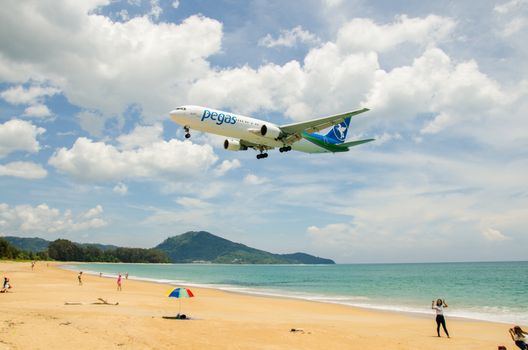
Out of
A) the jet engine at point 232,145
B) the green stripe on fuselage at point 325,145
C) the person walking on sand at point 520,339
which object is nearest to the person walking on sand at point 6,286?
the jet engine at point 232,145

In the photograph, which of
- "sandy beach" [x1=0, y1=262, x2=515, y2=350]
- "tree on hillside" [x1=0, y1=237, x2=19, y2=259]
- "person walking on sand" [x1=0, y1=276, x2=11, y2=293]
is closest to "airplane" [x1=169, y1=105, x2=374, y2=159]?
"sandy beach" [x1=0, y1=262, x2=515, y2=350]

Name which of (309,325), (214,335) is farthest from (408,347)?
(214,335)

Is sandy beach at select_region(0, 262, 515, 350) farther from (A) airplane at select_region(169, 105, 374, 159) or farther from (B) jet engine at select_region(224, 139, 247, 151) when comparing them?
(B) jet engine at select_region(224, 139, 247, 151)

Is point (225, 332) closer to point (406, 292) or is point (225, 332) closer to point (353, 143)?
point (353, 143)

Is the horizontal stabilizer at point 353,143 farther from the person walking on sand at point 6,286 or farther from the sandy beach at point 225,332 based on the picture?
the person walking on sand at point 6,286

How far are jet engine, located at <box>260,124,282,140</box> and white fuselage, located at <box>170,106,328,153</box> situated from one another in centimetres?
27

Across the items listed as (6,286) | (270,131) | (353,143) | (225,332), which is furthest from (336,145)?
(6,286)

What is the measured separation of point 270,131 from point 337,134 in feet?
41.1

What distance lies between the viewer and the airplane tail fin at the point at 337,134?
44.9m

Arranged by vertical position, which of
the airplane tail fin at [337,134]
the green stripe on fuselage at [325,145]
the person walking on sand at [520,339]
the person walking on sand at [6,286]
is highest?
the airplane tail fin at [337,134]

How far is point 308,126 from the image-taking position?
37906 millimetres

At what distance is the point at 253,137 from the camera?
36844 millimetres

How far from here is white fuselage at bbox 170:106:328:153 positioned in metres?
33.6

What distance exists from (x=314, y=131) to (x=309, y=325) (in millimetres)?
22371
